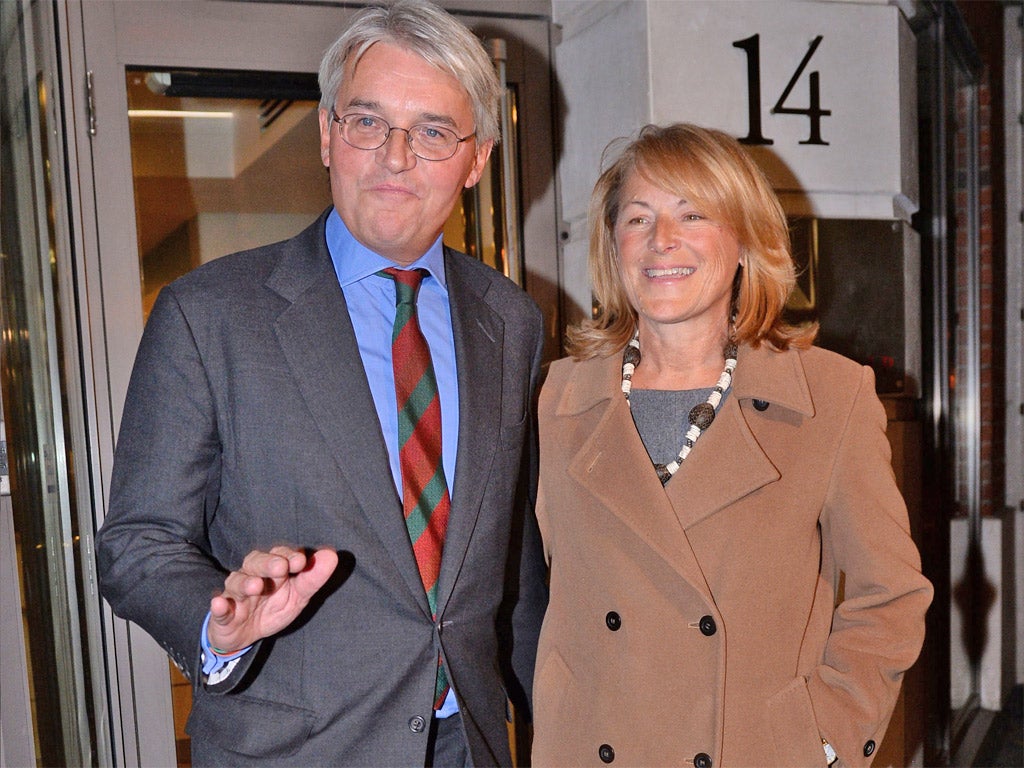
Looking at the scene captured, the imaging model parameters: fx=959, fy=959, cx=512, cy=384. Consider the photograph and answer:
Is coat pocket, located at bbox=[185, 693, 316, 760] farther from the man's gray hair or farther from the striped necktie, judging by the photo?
the man's gray hair

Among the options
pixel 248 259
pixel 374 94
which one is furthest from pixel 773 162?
pixel 248 259

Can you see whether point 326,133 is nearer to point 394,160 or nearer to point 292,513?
point 394,160

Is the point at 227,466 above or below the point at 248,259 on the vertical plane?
below

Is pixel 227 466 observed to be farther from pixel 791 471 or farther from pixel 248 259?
pixel 791 471

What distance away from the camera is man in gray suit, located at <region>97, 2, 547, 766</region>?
1391 millimetres

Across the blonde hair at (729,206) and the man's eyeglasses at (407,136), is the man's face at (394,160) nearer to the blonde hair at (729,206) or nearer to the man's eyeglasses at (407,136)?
the man's eyeglasses at (407,136)

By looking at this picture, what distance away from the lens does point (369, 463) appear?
4.86ft

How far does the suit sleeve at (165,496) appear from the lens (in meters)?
1.31

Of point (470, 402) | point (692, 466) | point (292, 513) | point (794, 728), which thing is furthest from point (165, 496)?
point (794, 728)

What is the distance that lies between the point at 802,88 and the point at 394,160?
160 centimetres

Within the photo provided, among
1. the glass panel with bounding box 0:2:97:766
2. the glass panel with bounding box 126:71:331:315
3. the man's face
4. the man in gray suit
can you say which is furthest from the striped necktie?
the glass panel with bounding box 126:71:331:315

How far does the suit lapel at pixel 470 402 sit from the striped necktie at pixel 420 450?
0.03m

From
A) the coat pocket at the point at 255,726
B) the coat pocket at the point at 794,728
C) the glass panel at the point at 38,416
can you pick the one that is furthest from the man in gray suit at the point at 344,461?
the glass panel at the point at 38,416

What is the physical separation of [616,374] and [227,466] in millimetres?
756
